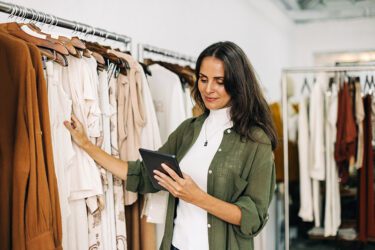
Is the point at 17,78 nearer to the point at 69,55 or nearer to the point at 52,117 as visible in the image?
the point at 52,117

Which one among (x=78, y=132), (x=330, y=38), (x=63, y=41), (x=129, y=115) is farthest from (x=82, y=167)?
(x=330, y=38)

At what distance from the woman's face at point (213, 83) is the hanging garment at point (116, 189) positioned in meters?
0.38

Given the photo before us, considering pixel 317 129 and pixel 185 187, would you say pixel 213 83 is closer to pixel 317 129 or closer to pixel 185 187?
pixel 185 187

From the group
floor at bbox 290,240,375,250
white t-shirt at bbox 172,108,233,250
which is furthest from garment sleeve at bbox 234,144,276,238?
floor at bbox 290,240,375,250

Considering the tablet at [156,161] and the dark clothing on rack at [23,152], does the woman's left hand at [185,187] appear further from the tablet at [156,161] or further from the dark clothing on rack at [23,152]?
the dark clothing on rack at [23,152]

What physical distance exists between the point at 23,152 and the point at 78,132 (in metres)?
0.34

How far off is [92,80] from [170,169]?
0.46 meters

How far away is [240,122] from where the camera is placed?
66.2 inches

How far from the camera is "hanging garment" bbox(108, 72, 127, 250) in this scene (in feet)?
6.04

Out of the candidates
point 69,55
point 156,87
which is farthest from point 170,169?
point 156,87

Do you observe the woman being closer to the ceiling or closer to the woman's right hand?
the woman's right hand

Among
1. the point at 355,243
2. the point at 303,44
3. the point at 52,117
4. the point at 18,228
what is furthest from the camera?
the point at 303,44

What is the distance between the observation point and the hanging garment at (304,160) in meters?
3.35

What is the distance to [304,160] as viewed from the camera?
3.36 metres
